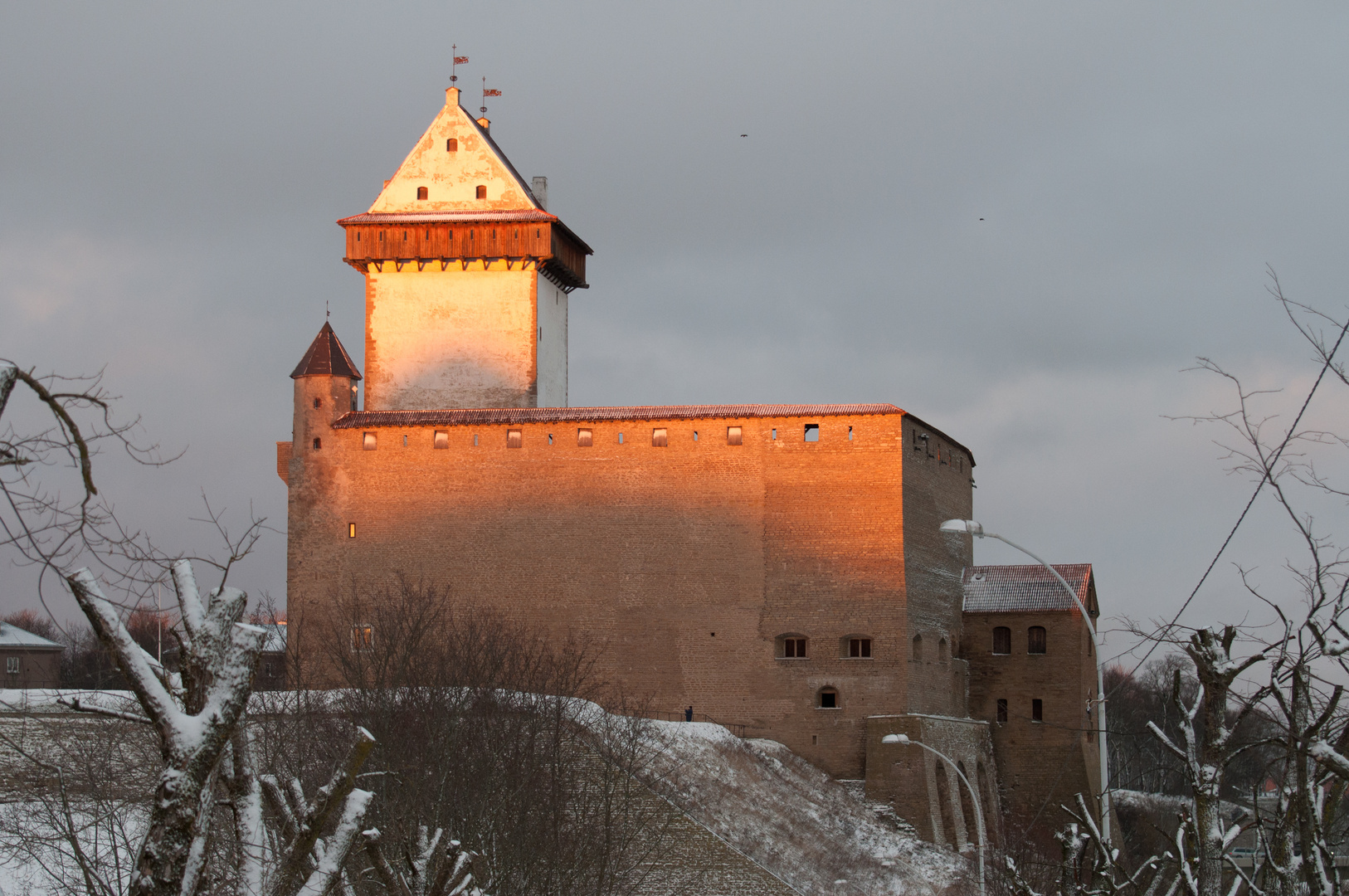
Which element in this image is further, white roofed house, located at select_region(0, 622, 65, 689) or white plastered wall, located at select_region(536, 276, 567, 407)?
white roofed house, located at select_region(0, 622, 65, 689)

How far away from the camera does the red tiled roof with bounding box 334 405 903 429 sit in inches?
1483

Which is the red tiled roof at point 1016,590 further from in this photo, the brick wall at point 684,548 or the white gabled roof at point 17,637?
the white gabled roof at point 17,637

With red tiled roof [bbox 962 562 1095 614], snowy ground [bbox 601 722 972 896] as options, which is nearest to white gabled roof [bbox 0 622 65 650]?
snowy ground [bbox 601 722 972 896]

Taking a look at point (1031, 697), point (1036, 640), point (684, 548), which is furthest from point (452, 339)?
point (1031, 697)

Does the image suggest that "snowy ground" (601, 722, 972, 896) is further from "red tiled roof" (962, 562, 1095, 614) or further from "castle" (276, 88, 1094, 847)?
"red tiled roof" (962, 562, 1095, 614)

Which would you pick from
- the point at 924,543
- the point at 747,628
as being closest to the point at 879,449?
the point at 924,543

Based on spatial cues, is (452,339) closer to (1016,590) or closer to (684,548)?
(684,548)

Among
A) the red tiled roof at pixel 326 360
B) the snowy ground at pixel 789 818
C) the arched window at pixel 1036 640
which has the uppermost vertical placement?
Answer: the red tiled roof at pixel 326 360

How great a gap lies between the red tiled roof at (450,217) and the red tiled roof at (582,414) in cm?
527

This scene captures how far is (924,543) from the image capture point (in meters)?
38.2

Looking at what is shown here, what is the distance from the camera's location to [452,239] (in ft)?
134

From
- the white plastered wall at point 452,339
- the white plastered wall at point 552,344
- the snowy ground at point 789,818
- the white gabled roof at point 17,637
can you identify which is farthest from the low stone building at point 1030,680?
the white gabled roof at point 17,637

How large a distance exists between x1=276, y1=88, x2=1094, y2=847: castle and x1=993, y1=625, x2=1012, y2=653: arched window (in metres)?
0.97

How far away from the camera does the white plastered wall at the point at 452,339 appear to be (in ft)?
133
